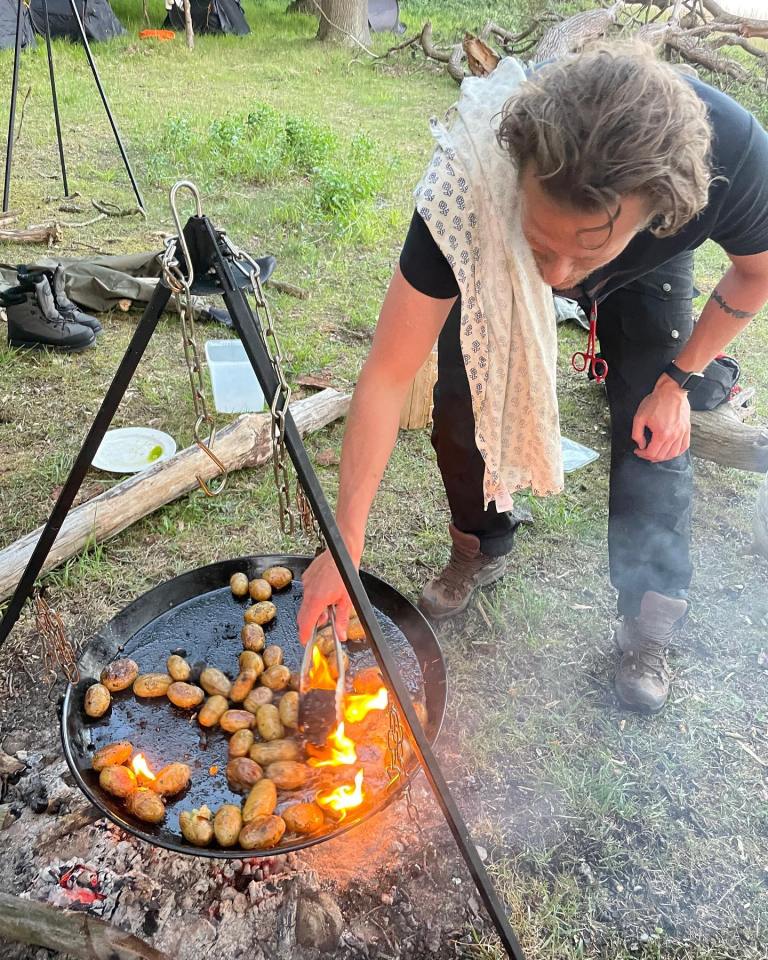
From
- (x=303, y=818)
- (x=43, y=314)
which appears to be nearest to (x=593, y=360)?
(x=303, y=818)

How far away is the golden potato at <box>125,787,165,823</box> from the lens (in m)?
1.49

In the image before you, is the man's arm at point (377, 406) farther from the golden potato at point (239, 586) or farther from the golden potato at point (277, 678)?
the golden potato at point (239, 586)

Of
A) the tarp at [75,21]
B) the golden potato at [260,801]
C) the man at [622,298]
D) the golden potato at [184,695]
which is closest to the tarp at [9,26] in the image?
the tarp at [75,21]

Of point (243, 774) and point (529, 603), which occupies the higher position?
point (243, 774)

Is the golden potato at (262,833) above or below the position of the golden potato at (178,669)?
above

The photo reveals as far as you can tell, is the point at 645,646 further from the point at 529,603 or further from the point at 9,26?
the point at 9,26

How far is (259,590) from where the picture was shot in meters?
2.01

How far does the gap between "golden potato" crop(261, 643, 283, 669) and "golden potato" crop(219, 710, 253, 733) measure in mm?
156

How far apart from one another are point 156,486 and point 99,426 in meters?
1.39

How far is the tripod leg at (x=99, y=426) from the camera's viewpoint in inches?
55.5

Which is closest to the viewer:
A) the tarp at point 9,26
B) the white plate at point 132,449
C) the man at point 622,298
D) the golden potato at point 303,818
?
the man at point 622,298

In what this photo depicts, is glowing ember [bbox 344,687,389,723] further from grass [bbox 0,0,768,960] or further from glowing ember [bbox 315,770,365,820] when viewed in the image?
grass [bbox 0,0,768,960]

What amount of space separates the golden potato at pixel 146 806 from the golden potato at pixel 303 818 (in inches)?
9.7

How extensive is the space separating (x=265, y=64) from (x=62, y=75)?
2.79 metres
